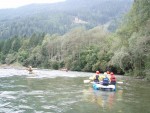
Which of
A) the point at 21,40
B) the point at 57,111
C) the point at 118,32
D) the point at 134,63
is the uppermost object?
the point at 21,40

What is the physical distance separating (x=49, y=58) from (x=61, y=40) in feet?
29.6

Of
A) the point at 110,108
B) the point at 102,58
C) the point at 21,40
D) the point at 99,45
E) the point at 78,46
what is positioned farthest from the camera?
the point at 21,40

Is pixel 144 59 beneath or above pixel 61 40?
beneath

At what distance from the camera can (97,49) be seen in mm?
89625

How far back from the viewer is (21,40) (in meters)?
163

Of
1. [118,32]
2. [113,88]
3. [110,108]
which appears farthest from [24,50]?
[110,108]

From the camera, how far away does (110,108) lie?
2242cm

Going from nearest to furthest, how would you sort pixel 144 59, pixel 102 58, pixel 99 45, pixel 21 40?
1. pixel 144 59
2. pixel 102 58
3. pixel 99 45
4. pixel 21 40

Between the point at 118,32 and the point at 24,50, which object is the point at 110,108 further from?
the point at 24,50

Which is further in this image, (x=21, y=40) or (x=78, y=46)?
(x=21, y=40)

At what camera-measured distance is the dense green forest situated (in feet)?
159

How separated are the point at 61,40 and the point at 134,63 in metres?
57.0

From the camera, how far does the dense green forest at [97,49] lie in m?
48.3

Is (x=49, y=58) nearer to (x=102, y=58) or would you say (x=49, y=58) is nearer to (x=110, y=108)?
(x=102, y=58)
